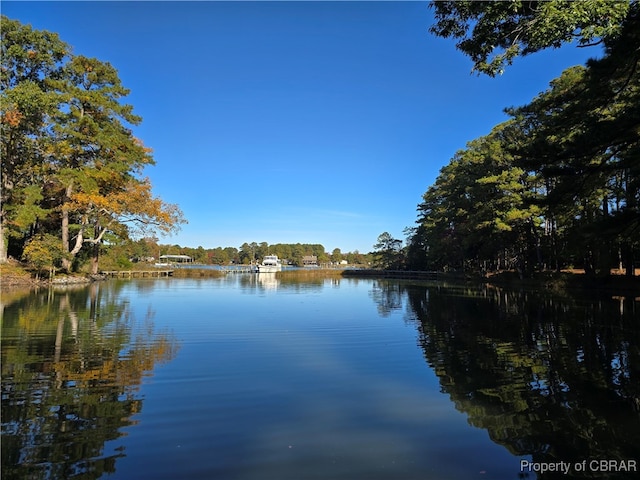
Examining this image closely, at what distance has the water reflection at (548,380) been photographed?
4.09 meters

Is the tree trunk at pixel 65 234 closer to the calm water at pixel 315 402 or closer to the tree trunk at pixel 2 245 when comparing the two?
the tree trunk at pixel 2 245

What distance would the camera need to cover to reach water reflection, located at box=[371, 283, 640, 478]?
409 cm

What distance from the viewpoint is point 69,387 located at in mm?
5621

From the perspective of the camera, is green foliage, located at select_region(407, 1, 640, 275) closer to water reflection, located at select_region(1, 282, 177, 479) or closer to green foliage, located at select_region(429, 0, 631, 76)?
green foliage, located at select_region(429, 0, 631, 76)

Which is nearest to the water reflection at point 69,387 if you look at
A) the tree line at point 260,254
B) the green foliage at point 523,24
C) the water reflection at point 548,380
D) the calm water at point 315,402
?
the calm water at point 315,402

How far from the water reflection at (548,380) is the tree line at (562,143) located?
11.4ft

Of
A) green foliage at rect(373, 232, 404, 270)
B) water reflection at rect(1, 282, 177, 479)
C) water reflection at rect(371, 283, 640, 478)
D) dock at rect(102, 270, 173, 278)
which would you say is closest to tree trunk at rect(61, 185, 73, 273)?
dock at rect(102, 270, 173, 278)

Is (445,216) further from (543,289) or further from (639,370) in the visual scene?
(639,370)

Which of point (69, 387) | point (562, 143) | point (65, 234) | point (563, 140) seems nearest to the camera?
point (69, 387)

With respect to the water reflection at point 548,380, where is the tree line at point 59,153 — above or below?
above

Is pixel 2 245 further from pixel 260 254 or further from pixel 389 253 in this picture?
pixel 260 254

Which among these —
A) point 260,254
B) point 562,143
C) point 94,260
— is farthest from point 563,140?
point 260,254

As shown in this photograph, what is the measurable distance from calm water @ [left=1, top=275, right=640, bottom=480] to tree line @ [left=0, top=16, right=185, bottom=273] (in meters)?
15.0

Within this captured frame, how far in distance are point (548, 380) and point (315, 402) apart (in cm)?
375
